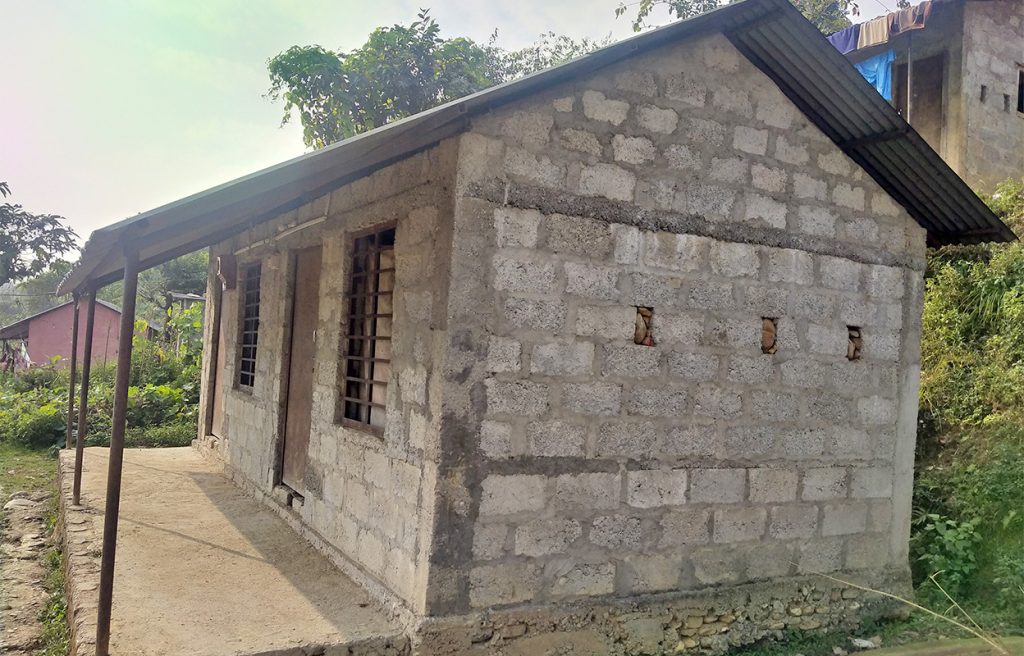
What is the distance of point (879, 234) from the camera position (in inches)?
213

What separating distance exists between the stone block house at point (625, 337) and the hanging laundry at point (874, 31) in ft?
22.1

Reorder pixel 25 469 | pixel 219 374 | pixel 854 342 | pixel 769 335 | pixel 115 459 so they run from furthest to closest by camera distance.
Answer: pixel 25 469
pixel 219 374
pixel 854 342
pixel 769 335
pixel 115 459

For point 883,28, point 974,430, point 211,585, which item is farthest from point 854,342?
point 883,28

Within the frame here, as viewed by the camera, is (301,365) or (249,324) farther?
(249,324)

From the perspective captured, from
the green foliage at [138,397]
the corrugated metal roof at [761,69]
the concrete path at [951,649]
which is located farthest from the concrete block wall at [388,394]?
the green foliage at [138,397]

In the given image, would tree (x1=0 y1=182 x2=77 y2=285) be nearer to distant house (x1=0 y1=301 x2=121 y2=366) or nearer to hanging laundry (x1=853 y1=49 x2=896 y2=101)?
distant house (x1=0 y1=301 x2=121 y2=366)

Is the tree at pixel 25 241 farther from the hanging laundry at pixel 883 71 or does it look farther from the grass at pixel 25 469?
the hanging laundry at pixel 883 71

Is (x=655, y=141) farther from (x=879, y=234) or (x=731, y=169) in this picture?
(x=879, y=234)

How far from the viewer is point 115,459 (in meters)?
3.49

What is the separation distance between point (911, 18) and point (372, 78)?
10117 millimetres

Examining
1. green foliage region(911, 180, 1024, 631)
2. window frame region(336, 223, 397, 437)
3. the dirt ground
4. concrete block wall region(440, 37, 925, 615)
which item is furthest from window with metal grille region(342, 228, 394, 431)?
green foliage region(911, 180, 1024, 631)

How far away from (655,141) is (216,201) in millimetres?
2583

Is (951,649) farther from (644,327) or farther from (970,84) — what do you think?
(970,84)

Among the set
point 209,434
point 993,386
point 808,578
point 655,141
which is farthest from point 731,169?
point 209,434
